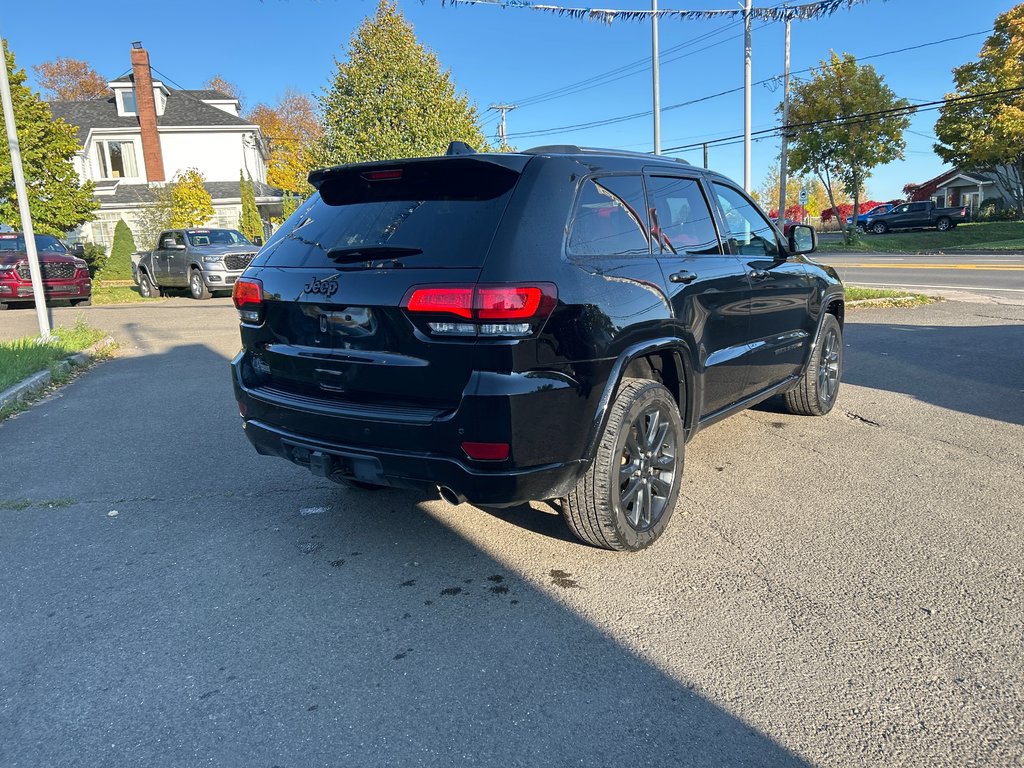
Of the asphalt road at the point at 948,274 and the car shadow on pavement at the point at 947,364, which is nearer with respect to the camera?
the car shadow on pavement at the point at 947,364

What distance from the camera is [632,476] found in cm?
365

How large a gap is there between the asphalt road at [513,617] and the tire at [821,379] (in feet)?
1.92

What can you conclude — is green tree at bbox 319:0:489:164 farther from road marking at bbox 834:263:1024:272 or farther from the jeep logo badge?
the jeep logo badge

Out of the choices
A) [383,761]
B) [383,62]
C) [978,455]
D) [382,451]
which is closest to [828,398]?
[978,455]

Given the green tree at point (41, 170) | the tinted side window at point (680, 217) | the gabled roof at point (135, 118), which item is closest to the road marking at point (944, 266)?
the tinted side window at point (680, 217)

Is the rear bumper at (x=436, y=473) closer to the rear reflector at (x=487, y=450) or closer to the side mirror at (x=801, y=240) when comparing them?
the rear reflector at (x=487, y=450)

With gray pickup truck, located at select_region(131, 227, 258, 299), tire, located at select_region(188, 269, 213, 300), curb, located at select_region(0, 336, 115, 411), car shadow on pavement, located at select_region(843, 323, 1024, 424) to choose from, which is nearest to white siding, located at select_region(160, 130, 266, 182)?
gray pickup truck, located at select_region(131, 227, 258, 299)

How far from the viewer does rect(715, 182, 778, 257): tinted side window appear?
4.84 m

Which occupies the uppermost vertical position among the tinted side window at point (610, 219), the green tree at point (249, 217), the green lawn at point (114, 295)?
the green tree at point (249, 217)

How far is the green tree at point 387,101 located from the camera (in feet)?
61.7

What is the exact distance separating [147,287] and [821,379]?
17.9 m

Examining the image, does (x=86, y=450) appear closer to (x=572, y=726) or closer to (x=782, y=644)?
(x=572, y=726)

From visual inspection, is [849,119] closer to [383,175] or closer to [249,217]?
[249,217]

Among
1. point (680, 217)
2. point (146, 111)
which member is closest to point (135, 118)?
point (146, 111)
